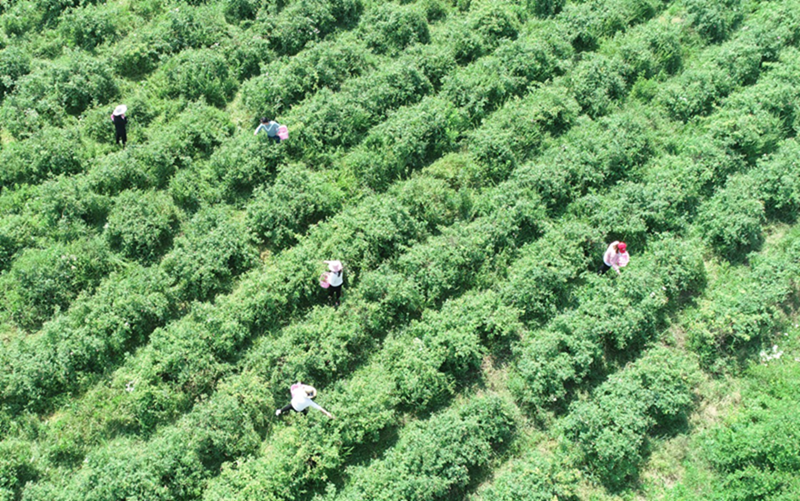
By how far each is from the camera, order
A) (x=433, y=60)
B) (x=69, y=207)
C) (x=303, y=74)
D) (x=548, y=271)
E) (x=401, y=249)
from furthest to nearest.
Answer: (x=433, y=60) → (x=303, y=74) → (x=69, y=207) → (x=401, y=249) → (x=548, y=271)

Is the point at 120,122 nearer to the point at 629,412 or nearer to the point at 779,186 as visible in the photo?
the point at 629,412

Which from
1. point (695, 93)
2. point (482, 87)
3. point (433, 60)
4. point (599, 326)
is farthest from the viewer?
point (433, 60)

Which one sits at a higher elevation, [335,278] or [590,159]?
[590,159]

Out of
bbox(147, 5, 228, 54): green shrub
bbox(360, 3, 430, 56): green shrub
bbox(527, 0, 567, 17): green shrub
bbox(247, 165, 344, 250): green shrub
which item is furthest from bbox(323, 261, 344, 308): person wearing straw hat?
bbox(527, 0, 567, 17): green shrub

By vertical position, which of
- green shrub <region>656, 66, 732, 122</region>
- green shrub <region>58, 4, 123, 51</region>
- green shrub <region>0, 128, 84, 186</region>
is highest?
green shrub <region>58, 4, 123, 51</region>

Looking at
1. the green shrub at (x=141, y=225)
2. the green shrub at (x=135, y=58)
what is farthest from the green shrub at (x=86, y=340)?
the green shrub at (x=135, y=58)

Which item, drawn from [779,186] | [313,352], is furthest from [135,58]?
[779,186]

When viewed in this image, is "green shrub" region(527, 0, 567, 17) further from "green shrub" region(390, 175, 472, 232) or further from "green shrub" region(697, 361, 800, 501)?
"green shrub" region(697, 361, 800, 501)
